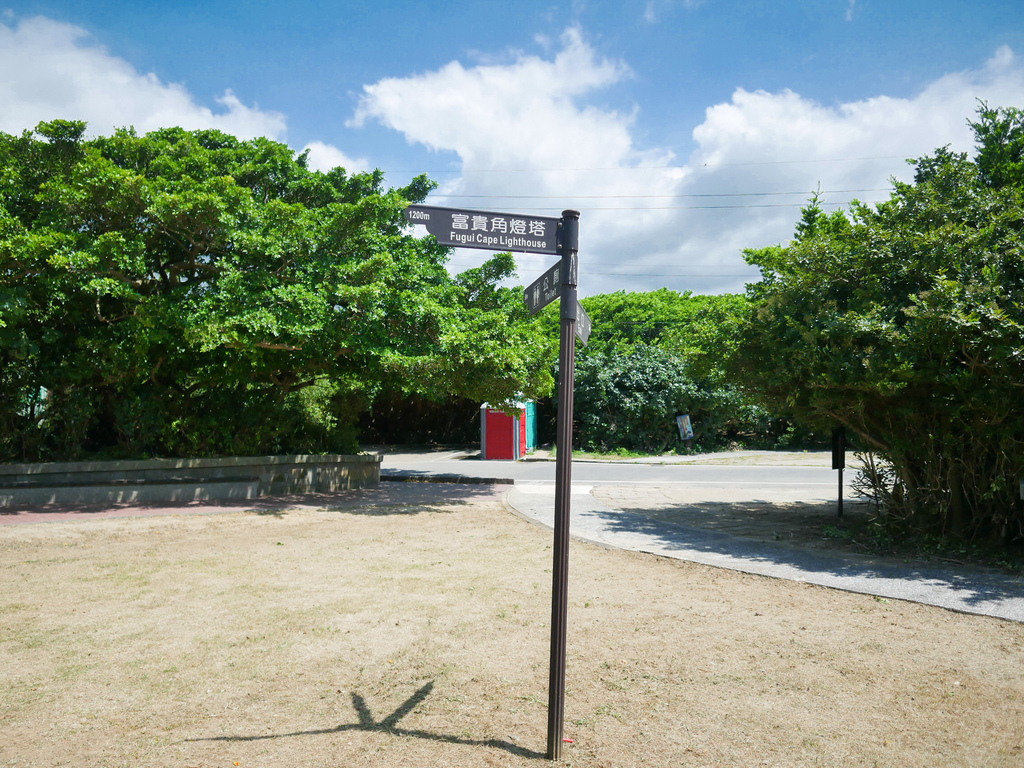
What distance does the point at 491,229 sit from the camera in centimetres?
346

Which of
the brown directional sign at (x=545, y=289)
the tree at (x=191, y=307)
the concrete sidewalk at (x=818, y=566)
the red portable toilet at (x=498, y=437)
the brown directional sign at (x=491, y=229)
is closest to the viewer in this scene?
the brown directional sign at (x=491, y=229)

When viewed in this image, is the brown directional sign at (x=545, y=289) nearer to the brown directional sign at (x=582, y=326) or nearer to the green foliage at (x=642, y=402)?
the brown directional sign at (x=582, y=326)

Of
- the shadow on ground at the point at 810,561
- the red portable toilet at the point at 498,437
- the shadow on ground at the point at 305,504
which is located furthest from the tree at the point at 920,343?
the red portable toilet at the point at 498,437

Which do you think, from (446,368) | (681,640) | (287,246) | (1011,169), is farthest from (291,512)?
(1011,169)

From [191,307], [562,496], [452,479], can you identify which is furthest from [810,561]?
[452,479]

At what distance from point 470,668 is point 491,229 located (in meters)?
2.71

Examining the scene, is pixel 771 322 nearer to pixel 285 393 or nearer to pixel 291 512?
pixel 291 512

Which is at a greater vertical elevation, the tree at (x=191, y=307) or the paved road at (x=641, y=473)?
the tree at (x=191, y=307)

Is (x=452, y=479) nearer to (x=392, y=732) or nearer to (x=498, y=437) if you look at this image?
(x=498, y=437)

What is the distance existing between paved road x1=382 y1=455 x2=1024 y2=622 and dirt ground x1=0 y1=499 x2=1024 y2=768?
0.39 m

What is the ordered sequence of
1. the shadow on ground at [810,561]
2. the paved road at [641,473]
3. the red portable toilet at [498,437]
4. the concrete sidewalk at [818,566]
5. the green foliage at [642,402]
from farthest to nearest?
the green foliage at [642,402]
the red portable toilet at [498,437]
the paved road at [641,473]
the shadow on ground at [810,561]
the concrete sidewalk at [818,566]

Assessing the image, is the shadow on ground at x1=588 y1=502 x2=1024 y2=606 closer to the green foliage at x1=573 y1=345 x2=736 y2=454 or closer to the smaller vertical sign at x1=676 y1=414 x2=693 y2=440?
the smaller vertical sign at x1=676 y1=414 x2=693 y2=440

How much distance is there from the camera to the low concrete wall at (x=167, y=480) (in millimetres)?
10727

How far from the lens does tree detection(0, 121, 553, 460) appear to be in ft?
32.3
